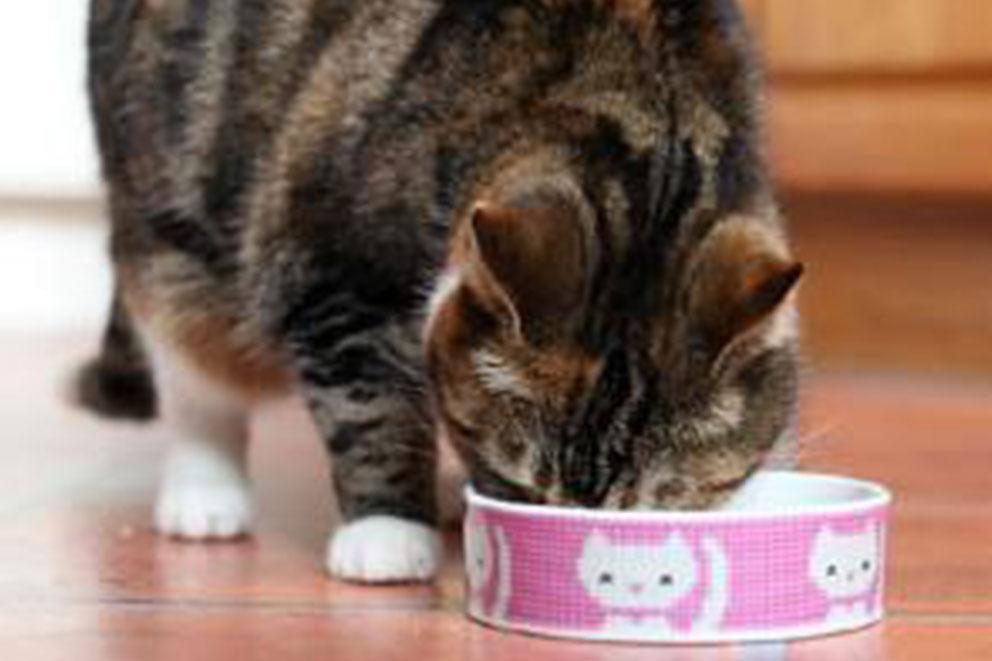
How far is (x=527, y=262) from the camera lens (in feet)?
4.53

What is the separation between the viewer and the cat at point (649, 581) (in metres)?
1.38

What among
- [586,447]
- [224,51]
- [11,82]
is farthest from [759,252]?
[11,82]

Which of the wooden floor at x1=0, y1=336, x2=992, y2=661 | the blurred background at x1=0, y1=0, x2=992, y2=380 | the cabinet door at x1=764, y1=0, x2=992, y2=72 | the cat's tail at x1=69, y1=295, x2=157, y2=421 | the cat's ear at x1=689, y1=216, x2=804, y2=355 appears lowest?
A: the wooden floor at x1=0, y1=336, x2=992, y2=661

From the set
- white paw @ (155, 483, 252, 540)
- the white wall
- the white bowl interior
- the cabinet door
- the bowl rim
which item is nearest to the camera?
the bowl rim

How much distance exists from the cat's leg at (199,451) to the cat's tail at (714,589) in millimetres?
604

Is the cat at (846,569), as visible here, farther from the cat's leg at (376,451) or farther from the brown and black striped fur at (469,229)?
the cat's leg at (376,451)

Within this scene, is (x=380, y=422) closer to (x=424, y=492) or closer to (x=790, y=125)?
(x=424, y=492)

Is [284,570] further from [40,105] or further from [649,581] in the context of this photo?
[40,105]

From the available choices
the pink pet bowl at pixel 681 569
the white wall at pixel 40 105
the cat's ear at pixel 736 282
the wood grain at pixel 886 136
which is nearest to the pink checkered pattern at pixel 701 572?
the pink pet bowl at pixel 681 569

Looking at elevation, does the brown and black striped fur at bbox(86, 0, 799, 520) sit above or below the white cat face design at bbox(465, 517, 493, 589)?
above

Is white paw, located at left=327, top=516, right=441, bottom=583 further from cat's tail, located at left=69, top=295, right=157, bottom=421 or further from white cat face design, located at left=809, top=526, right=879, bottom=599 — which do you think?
cat's tail, located at left=69, top=295, right=157, bottom=421

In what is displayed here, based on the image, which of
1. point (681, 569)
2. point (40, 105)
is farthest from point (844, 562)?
point (40, 105)

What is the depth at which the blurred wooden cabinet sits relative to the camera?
110 inches

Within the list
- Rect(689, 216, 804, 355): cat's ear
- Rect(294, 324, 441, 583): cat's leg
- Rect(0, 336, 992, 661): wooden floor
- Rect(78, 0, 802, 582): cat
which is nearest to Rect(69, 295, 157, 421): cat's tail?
Rect(0, 336, 992, 661): wooden floor
